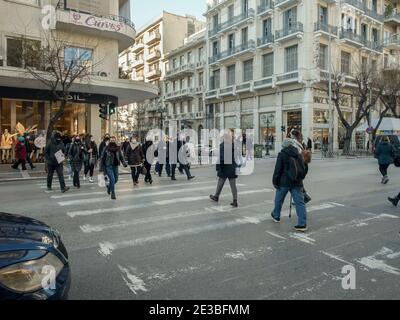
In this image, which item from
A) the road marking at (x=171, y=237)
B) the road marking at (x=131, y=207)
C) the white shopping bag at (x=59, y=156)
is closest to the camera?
the road marking at (x=171, y=237)

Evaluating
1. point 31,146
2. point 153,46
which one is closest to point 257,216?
point 31,146

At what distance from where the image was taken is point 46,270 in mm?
2590

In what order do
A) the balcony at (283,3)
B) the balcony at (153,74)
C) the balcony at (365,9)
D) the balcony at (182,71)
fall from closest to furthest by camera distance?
the balcony at (283,3)
the balcony at (365,9)
the balcony at (182,71)
the balcony at (153,74)

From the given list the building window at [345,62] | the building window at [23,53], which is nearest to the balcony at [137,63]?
the building window at [345,62]

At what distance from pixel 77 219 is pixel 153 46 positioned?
205 ft

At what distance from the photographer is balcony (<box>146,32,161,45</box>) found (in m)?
61.4

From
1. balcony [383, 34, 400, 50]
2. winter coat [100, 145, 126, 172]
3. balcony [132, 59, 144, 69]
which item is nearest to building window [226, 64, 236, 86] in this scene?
balcony [383, 34, 400, 50]

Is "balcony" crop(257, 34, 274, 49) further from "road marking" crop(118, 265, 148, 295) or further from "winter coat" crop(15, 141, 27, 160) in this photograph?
"road marking" crop(118, 265, 148, 295)

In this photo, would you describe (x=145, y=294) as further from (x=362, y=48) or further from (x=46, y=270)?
(x=362, y=48)

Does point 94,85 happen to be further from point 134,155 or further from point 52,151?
point 52,151

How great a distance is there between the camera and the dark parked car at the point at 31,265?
238 cm

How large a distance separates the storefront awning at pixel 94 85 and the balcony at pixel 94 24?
11.0 ft

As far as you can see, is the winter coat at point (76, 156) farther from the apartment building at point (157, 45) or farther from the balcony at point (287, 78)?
the apartment building at point (157, 45)

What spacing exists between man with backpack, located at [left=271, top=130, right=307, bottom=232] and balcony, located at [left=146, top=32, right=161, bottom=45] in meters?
59.3
